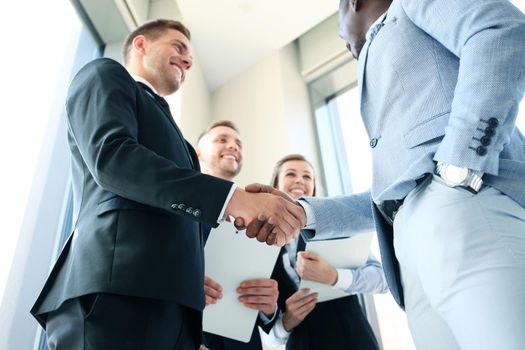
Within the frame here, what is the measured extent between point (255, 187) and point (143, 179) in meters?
0.33

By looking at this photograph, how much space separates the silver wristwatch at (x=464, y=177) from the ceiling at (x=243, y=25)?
2.34m

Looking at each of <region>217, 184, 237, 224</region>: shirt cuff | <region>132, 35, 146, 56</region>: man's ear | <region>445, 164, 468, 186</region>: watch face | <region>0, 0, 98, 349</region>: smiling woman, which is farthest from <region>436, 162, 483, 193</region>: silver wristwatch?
<region>0, 0, 98, 349</region>: smiling woman

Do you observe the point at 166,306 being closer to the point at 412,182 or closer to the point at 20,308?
the point at 412,182

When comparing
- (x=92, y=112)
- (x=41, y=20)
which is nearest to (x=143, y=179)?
(x=92, y=112)

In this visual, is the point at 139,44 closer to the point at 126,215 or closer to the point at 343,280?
the point at 126,215

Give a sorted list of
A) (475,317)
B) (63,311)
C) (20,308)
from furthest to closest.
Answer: (20,308) < (63,311) < (475,317)

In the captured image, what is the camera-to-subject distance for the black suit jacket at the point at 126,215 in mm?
811

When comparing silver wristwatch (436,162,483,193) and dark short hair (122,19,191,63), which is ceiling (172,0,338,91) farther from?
silver wristwatch (436,162,483,193)

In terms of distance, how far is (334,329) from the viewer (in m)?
1.56

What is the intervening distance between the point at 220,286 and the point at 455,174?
2.56 ft

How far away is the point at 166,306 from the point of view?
85 centimetres

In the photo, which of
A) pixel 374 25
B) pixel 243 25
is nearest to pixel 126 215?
pixel 374 25

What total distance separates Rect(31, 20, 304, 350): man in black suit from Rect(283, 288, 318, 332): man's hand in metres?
0.57

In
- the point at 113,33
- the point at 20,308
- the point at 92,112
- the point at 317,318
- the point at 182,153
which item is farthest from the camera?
the point at 113,33
